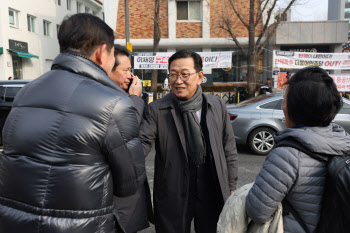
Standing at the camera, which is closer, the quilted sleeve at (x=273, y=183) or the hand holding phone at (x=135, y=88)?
the quilted sleeve at (x=273, y=183)

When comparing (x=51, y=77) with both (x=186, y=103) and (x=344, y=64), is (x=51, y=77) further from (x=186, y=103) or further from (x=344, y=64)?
(x=344, y=64)

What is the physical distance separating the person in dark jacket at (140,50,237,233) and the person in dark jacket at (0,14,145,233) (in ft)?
2.64

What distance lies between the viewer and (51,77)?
1376 millimetres

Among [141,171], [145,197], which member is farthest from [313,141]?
[145,197]

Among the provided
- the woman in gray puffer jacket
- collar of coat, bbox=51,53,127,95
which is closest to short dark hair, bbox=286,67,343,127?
the woman in gray puffer jacket

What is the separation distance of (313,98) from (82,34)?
1133mm

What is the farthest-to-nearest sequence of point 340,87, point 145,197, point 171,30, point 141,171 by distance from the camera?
point 171,30 → point 340,87 → point 145,197 → point 141,171

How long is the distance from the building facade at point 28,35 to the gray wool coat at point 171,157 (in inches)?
716

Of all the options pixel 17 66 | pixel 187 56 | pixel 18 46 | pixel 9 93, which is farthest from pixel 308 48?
pixel 17 66

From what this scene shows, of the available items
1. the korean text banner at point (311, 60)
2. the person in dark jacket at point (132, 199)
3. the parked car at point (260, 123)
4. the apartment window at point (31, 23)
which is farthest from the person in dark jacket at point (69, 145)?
the apartment window at point (31, 23)

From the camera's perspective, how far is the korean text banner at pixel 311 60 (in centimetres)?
1259

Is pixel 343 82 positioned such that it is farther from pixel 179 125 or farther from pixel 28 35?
pixel 28 35

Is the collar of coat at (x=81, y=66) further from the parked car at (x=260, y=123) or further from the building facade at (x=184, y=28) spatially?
the building facade at (x=184, y=28)

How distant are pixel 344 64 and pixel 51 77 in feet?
44.9
